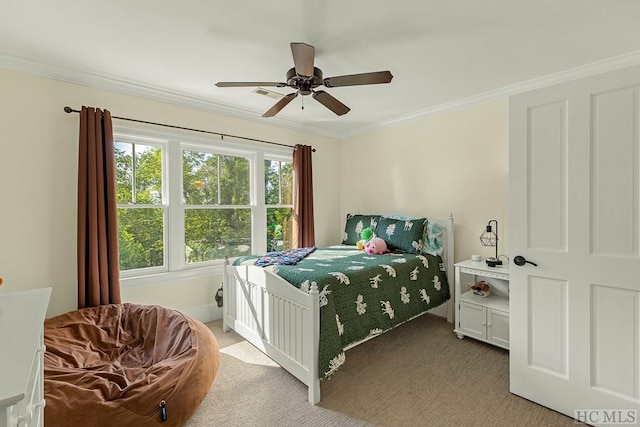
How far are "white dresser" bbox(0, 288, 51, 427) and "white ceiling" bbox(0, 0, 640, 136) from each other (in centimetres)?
171

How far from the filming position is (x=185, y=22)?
1975 mm

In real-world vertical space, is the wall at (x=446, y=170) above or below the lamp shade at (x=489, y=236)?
above

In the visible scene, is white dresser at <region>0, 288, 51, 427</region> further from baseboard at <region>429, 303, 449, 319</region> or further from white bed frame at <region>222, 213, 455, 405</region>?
baseboard at <region>429, 303, 449, 319</region>

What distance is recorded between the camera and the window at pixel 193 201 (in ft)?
10.2

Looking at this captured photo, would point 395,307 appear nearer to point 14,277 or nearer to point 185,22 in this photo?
point 185,22

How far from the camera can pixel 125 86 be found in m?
2.90

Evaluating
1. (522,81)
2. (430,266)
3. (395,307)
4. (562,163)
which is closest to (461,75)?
(522,81)

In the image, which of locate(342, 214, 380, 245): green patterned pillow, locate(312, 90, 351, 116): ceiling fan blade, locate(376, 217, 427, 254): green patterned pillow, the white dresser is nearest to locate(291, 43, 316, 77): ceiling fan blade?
locate(312, 90, 351, 116): ceiling fan blade

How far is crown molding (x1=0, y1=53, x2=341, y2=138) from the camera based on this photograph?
2481 millimetres

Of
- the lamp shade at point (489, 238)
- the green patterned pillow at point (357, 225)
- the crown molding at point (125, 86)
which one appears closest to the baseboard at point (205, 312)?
the green patterned pillow at point (357, 225)

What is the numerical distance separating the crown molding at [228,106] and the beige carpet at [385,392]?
8.21 feet

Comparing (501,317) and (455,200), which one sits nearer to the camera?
(501,317)

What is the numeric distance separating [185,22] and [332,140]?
9.96 ft

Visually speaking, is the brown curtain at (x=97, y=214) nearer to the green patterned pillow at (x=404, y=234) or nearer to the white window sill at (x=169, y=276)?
the white window sill at (x=169, y=276)
